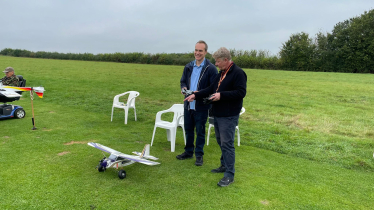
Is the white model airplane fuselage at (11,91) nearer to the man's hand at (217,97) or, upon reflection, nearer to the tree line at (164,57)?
the man's hand at (217,97)

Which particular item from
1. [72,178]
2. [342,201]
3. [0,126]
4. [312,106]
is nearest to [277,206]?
[342,201]

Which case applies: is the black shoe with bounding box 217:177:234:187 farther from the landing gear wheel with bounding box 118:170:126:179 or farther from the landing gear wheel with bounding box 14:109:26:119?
the landing gear wheel with bounding box 14:109:26:119

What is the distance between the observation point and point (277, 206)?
110 inches

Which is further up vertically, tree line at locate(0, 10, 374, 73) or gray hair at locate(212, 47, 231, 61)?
tree line at locate(0, 10, 374, 73)

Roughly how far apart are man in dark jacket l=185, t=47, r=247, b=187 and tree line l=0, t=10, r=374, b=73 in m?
40.8

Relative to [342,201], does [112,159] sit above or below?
above

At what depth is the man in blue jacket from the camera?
3.85 metres

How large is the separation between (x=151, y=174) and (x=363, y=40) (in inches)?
1869

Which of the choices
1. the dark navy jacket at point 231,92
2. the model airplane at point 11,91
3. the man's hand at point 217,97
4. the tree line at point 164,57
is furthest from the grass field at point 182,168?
the tree line at point 164,57

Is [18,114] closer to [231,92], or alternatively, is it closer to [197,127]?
[197,127]

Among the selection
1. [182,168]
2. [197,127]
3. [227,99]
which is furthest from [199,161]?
[227,99]

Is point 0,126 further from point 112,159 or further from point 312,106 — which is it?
point 312,106

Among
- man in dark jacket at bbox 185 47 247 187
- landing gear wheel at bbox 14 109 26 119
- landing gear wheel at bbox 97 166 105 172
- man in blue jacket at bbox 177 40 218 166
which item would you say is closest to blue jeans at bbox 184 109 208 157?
man in blue jacket at bbox 177 40 218 166

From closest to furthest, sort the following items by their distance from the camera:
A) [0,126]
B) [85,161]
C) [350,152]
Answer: [85,161], [350,152], [0,126]
